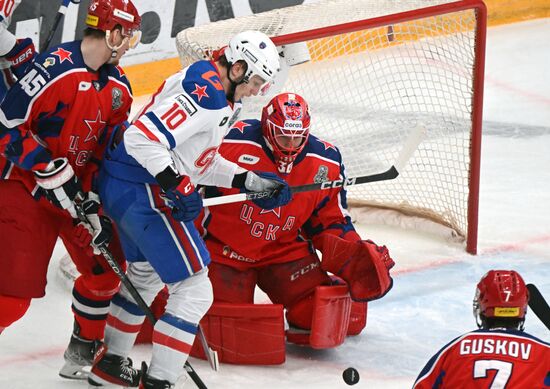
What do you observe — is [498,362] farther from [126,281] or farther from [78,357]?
[78,357]

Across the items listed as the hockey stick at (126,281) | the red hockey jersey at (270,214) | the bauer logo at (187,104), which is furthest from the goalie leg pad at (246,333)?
the bauer logo at (187,104)

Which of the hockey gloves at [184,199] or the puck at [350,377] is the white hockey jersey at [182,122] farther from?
the puck at [350,377]

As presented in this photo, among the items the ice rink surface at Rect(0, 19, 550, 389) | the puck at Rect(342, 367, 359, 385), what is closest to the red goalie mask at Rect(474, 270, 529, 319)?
the puck at Rect(342, 367, 359, 385)

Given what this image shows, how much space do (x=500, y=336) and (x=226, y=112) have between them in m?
1.04

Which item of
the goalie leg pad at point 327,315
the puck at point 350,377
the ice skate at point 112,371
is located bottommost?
the goalie leg pad at point 327,315

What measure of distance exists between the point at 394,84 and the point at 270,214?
127 cm

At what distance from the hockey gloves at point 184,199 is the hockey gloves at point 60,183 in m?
0.33

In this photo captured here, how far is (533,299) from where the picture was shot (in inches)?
120

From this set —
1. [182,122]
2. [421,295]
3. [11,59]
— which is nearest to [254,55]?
[182,122]

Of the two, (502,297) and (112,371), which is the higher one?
(502,297)

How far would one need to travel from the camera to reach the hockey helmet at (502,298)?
8.68ft

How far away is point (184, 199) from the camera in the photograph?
3.14 m

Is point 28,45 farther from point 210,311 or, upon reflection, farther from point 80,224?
point 210,311

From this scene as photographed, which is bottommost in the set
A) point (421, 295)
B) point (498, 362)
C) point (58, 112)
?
point (421, 295)
